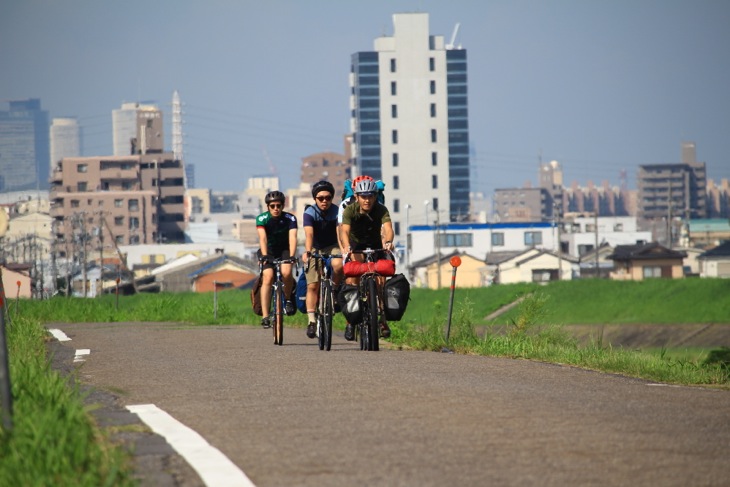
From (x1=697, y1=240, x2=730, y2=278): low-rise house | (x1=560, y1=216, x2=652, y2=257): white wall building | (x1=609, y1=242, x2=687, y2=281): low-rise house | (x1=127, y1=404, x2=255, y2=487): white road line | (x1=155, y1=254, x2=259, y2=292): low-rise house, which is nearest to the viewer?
(x1=127, y1=404, x2=255, y2=487): white road line

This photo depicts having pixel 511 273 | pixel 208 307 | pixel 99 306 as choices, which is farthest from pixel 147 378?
pixel 511 273

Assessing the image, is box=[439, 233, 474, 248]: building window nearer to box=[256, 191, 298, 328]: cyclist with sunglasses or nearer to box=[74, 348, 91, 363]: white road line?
box=[256, 191, 298, 328]: cyclist with sunglasses

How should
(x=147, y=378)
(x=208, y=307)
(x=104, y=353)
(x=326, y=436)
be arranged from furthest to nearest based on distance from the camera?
(x=208, y=307) → (x=104, y=353) → (x=147, y=378) → (x=326, y=436)

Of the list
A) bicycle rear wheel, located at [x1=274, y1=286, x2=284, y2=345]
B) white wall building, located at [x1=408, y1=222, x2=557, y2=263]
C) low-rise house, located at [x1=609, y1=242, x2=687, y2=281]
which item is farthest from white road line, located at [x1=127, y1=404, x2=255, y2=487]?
white wall building, located at [x1=408, y1=222, x2=557, y2=263]

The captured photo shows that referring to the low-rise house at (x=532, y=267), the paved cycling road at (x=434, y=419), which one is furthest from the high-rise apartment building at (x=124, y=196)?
the paved cycling road at (x=434, y=419)

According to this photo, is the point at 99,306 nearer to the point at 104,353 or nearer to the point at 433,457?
the point at 104,353

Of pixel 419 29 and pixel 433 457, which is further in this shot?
pixel 419 29

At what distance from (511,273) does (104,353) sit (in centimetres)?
9813

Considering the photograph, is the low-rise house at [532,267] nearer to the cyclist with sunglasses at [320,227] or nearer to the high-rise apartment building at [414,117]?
the high-rise apartment building at [414,117]

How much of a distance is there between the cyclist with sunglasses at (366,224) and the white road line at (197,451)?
18.3 ft

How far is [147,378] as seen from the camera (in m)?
11.7

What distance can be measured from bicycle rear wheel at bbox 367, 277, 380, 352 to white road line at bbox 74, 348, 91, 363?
3.04 m

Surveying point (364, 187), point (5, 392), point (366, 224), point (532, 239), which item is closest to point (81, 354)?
point (366, 224)

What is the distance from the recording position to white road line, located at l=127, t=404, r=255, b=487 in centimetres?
646
